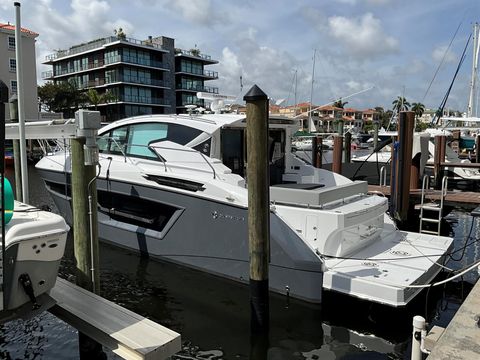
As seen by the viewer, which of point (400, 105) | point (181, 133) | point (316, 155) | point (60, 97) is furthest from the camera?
point (60, 97)

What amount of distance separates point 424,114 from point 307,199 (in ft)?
371

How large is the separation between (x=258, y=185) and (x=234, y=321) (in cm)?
188

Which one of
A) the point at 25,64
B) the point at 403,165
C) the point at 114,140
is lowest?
the point at 403,165

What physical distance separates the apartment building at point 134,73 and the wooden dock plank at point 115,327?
162 feet

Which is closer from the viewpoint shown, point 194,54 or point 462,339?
point 462,339

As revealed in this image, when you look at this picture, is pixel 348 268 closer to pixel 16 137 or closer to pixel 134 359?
Result: pixel 134 359

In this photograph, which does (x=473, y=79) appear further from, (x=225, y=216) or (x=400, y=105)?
(x=225, y=216)

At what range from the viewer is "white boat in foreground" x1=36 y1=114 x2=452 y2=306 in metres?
5.34

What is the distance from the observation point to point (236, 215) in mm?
5754

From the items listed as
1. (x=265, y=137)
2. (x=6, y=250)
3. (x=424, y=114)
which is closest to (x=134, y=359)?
(x=6, y=250)

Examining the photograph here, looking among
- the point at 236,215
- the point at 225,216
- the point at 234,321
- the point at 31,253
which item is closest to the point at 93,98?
the point at 225,216

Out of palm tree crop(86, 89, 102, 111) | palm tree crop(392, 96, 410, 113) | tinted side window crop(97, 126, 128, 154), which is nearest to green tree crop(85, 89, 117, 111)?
palm tree crop(86, 89, 102, 111)

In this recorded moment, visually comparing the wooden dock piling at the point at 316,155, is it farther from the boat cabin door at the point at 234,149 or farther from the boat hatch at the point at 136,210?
the boat hatch at the point at 136,210

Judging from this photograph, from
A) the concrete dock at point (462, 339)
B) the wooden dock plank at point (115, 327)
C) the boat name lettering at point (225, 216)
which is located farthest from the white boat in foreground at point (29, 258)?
the concrete dock at point (462, 339)
